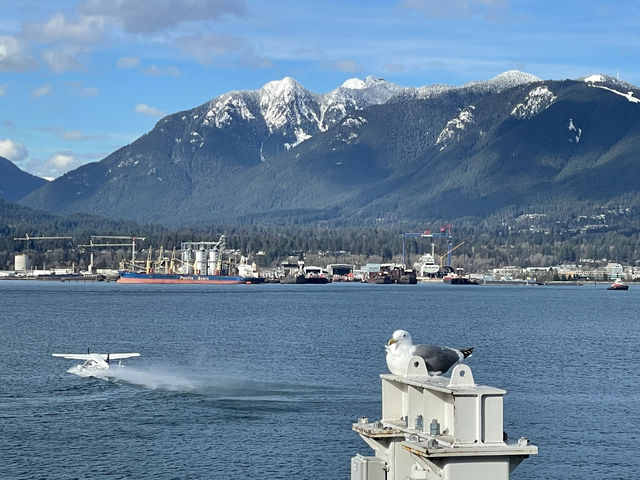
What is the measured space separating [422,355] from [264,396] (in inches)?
1376

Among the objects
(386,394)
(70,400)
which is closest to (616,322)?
(70,400)

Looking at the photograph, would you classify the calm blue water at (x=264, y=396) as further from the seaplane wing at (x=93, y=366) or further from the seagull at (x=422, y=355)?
the seagull at (x=422, y=355)

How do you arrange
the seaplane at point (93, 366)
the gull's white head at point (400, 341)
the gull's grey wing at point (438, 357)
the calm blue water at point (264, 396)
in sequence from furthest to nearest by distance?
the seaplane at point (93, 366)
the calm blue water at point (264, 396)
the gull's white head at point (400, 341)
the gull's grey wing at point (438, 357)

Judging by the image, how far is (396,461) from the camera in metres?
24.6

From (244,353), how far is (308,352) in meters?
4.42

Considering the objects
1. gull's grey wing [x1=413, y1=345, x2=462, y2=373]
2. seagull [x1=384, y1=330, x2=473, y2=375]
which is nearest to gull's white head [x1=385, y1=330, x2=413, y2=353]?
seagull [x1=384, y1=330, x2=473, y2=375]

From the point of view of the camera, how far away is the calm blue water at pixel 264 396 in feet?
141

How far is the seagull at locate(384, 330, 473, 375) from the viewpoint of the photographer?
24.8m

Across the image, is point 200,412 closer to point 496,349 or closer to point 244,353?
point 244,353

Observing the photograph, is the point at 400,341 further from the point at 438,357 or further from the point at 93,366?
the point at 93,366

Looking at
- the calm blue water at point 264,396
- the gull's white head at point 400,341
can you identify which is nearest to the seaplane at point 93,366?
the calm blue water at point 264,396

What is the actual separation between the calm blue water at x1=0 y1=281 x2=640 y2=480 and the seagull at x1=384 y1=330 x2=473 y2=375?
16.3 metres

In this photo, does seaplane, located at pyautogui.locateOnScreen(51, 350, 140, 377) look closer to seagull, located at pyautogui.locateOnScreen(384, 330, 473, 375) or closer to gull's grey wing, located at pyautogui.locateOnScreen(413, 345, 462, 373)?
seagull, located at pyautogui.locateOnScreen(384, 330, 473, 375)

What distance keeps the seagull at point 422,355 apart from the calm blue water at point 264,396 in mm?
16255
